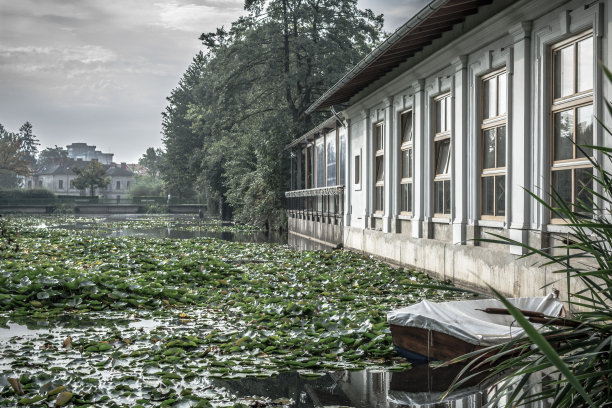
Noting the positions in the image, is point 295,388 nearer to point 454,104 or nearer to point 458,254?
point 458,254

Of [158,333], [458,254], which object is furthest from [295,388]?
[458,254]

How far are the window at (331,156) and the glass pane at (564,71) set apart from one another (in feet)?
56.5

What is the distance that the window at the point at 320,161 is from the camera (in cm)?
2961

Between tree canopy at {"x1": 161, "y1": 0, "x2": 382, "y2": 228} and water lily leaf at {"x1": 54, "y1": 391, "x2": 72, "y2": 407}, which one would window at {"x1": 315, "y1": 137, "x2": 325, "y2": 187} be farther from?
water lily leaf at {"x1": 54, "y1": 391, "x2": 72, "y2": 407}

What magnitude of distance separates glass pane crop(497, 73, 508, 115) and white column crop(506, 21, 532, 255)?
0.52m

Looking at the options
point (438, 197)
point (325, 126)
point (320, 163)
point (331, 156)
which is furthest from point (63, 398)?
point (320, 163)

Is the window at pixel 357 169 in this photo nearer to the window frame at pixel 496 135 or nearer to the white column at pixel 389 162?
the white column at pixel 389 162

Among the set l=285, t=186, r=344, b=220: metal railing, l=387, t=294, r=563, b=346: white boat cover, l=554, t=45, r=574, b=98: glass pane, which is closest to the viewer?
l=387, t=294, r=563, b=346: white boat cover

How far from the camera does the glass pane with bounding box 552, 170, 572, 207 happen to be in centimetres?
951

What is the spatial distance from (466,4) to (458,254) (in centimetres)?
488

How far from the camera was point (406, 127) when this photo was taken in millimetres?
17922

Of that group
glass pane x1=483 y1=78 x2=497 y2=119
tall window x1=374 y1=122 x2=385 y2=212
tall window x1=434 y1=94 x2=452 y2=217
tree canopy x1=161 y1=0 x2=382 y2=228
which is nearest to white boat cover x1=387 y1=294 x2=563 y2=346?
glass pane x1=483 y1=78 x2=497 y2=119

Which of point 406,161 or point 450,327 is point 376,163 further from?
point 450,327

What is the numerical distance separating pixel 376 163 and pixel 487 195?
8466mm
